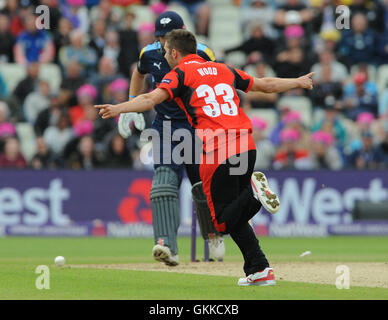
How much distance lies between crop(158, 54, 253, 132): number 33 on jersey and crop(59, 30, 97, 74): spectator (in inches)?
478

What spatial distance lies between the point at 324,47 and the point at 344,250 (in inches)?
291

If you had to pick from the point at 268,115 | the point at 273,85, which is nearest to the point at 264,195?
the point at 273,85

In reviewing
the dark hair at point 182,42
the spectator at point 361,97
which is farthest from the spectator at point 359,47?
the dark hair at point 182,42

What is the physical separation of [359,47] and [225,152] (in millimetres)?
13573

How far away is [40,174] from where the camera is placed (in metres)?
18.2

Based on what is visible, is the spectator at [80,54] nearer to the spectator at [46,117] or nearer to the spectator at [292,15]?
the spectator at [46,117]

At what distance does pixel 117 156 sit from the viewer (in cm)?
1872

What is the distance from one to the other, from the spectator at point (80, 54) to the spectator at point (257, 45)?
3134 millimetres

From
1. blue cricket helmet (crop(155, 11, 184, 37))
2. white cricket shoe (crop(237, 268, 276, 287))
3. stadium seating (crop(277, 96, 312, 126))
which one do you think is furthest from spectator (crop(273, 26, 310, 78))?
white cricket shoe (crop(237, 268, 276, 287))

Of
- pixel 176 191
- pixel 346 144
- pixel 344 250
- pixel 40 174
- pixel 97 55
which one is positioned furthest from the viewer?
pixel 97 55

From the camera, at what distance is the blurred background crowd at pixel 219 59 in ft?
62.1

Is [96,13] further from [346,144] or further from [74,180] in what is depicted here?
[346,144]
